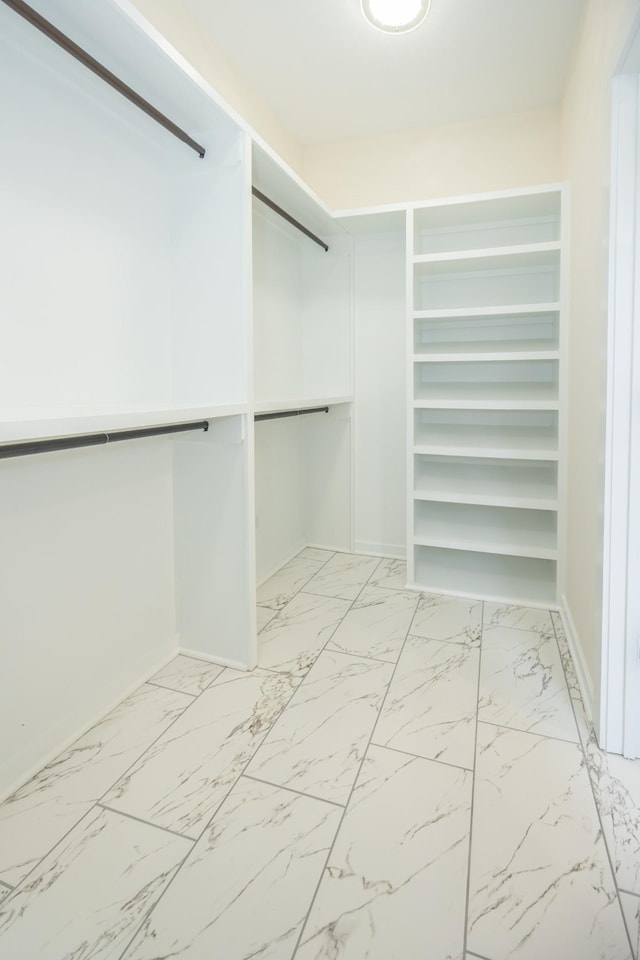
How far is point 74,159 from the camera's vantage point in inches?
56.6

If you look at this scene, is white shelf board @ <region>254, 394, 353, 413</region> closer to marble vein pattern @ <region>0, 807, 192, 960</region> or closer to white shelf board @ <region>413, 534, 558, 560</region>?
white shelf board @ <region>413, 534, 558, 560</region>

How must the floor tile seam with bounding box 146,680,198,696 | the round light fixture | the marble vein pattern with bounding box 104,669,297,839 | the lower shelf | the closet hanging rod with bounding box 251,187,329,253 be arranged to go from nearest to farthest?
the marble vein pattern with bounding box 104,669,297,839
the floor tile seam with bounding box 146,680,198,696
the round light fixture
the closet hanging rod with bounding box 251,187,329,253
the lower shelf

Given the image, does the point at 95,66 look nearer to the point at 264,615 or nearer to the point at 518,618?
the point at 264,615

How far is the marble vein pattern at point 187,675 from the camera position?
180 centimetres

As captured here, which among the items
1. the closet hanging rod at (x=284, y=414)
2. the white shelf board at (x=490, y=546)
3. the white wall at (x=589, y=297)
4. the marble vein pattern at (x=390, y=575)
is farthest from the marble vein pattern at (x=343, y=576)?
the white wall at (x=589, y=297)

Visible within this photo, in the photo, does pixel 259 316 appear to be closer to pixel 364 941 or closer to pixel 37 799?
pixel 37 799

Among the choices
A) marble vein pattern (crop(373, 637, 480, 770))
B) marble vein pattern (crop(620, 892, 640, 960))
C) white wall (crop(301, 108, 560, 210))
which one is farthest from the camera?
white wall (crop(301, 108, 560, 210))

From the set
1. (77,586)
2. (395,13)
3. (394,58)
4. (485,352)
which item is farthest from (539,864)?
(394,58)

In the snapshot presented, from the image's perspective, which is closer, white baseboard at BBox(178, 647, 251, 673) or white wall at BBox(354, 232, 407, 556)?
white baseboard at BBox(178, 647, 251, 673)

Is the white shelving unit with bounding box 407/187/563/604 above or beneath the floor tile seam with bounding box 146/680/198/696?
above

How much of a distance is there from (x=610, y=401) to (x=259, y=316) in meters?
1.81

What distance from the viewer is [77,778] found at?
54.1 inches

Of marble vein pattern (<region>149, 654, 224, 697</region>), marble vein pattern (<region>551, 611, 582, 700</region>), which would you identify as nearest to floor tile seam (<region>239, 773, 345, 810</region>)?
marble vein pattern (<region>149, 654, 224, 697</region>)

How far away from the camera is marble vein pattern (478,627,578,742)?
1606 millimetres
